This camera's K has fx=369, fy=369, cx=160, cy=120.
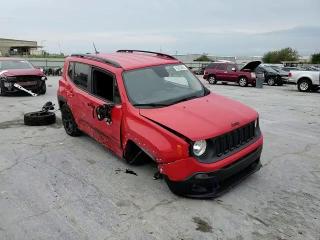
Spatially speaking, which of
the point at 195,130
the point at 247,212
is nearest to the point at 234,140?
the point at 195,130

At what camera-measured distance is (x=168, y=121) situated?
4594 millimetres

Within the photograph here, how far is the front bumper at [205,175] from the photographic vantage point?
4301mm

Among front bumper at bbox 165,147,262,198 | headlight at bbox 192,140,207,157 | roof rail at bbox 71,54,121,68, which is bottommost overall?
front bumper at bbox 165,147,262,198

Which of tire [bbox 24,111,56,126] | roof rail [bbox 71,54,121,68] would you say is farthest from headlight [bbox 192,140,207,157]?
tire [bbox 24,111,56,126]

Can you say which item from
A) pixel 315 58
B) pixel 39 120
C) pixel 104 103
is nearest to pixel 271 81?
pixel 39 120

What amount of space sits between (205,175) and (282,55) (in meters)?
100

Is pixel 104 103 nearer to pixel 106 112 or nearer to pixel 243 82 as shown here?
pixel 106 112

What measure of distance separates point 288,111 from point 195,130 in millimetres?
8291

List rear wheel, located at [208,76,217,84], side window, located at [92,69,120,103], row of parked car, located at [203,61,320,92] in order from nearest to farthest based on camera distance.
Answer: side window, located at [92,69,120,103] < row of parked car, located at [203,61,320,92] < rear wheel, located at [208,76,217,84]

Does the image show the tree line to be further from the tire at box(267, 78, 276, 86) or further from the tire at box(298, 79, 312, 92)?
the tire at box(298, 79, 312, 92)

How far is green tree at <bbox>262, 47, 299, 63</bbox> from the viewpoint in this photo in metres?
96.1

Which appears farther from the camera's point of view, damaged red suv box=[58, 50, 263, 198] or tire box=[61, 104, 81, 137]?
tire box=[61, 104, 81, 137]

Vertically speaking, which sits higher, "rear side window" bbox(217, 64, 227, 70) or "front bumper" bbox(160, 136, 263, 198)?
"rear side window" bbox(217, 64, 227, 70)

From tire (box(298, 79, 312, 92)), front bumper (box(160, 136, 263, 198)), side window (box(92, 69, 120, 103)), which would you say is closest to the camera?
front bumper (box(160, 136, 263, 198))
